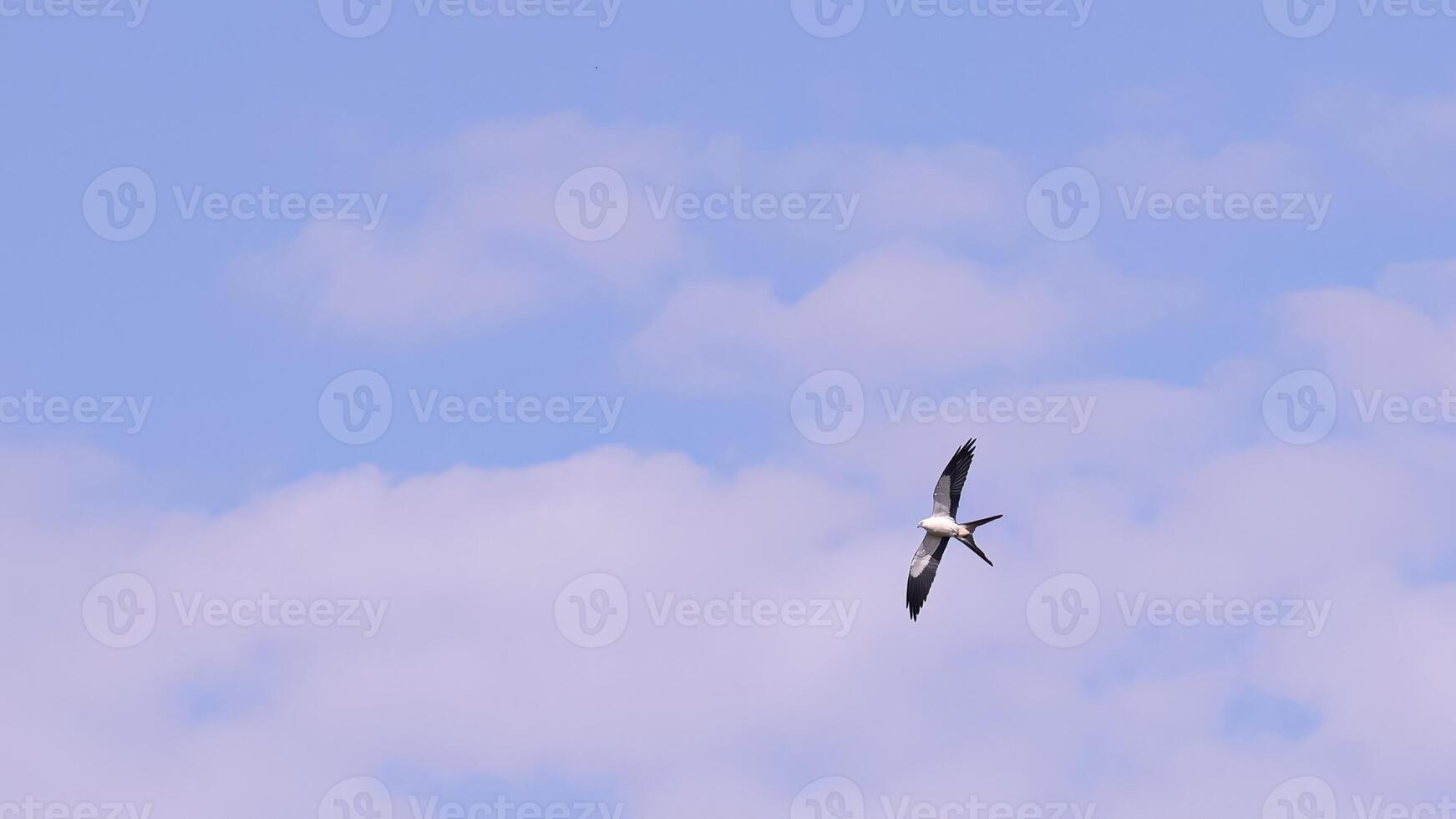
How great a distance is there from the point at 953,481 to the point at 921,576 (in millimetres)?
4809

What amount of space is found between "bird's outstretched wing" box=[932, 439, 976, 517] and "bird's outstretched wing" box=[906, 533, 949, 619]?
2.55m

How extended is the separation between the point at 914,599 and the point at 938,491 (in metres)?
5.03

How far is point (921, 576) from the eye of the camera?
317 ft

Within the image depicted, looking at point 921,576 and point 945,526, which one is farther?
point 921,576

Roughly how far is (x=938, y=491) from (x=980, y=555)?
2.88 m

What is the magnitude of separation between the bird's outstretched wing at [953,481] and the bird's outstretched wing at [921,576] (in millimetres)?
2553

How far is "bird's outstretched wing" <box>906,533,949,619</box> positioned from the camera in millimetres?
96312

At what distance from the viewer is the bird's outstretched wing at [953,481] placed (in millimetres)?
93562

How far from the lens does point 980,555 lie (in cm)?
9369

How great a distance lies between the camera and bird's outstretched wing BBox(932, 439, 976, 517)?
93562mm

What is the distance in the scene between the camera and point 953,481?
93750 mm

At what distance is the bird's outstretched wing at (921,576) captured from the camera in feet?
316

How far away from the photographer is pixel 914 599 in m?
96.7
